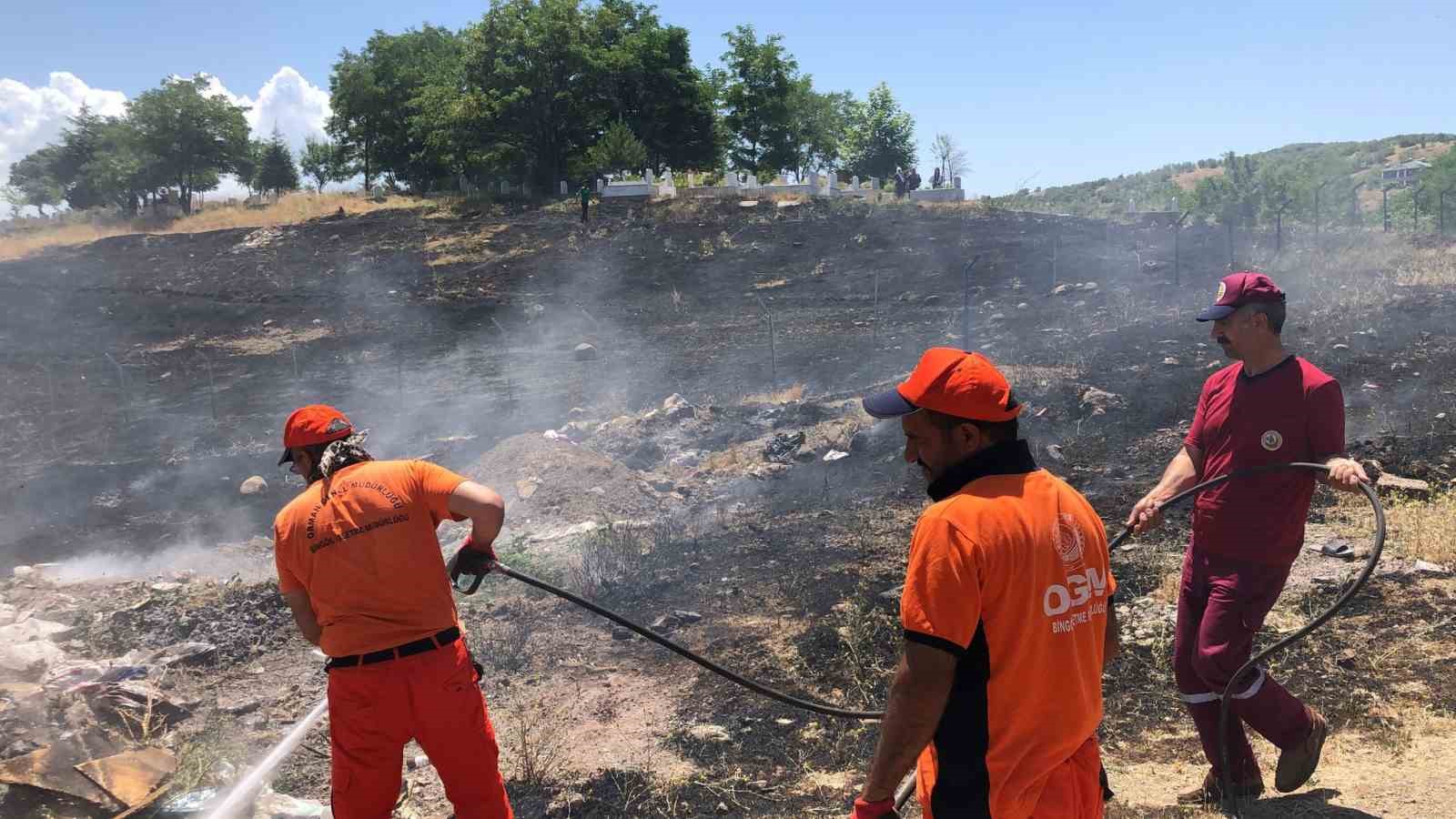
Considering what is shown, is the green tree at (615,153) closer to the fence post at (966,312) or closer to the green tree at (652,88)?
the green tree at (652,88)

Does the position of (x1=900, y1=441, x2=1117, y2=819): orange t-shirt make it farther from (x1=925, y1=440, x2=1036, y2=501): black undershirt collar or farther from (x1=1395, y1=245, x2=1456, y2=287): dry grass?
(x1=1395, y1=245, x2=1456, y2=287): dry grass

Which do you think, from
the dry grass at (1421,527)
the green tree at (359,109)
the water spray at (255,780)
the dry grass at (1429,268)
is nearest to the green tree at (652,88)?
the green tree at (359,109)

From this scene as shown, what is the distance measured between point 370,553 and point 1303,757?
126 inches

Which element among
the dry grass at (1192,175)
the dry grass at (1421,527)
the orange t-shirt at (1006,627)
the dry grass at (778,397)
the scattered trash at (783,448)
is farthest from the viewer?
the dry grass at (1192,175)

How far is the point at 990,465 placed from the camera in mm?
1930

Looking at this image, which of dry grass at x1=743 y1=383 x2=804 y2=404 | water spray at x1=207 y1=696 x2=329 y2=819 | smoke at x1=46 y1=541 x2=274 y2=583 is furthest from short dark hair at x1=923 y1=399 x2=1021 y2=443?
dry grass at x1=743 y1=383 x2=804 y2=404

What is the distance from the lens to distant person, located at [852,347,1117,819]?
1790 millimetres

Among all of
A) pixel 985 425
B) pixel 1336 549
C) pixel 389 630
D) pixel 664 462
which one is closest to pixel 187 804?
pixel 389 630

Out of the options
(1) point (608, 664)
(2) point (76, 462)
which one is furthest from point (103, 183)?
(1) point (608, 664)

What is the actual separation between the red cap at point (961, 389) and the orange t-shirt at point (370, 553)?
1696mm

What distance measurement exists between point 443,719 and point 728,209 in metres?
27.3

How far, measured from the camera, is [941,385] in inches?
75.0

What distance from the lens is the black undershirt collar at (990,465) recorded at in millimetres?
1931

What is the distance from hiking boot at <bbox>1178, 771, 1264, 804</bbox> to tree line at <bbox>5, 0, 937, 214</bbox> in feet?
108
